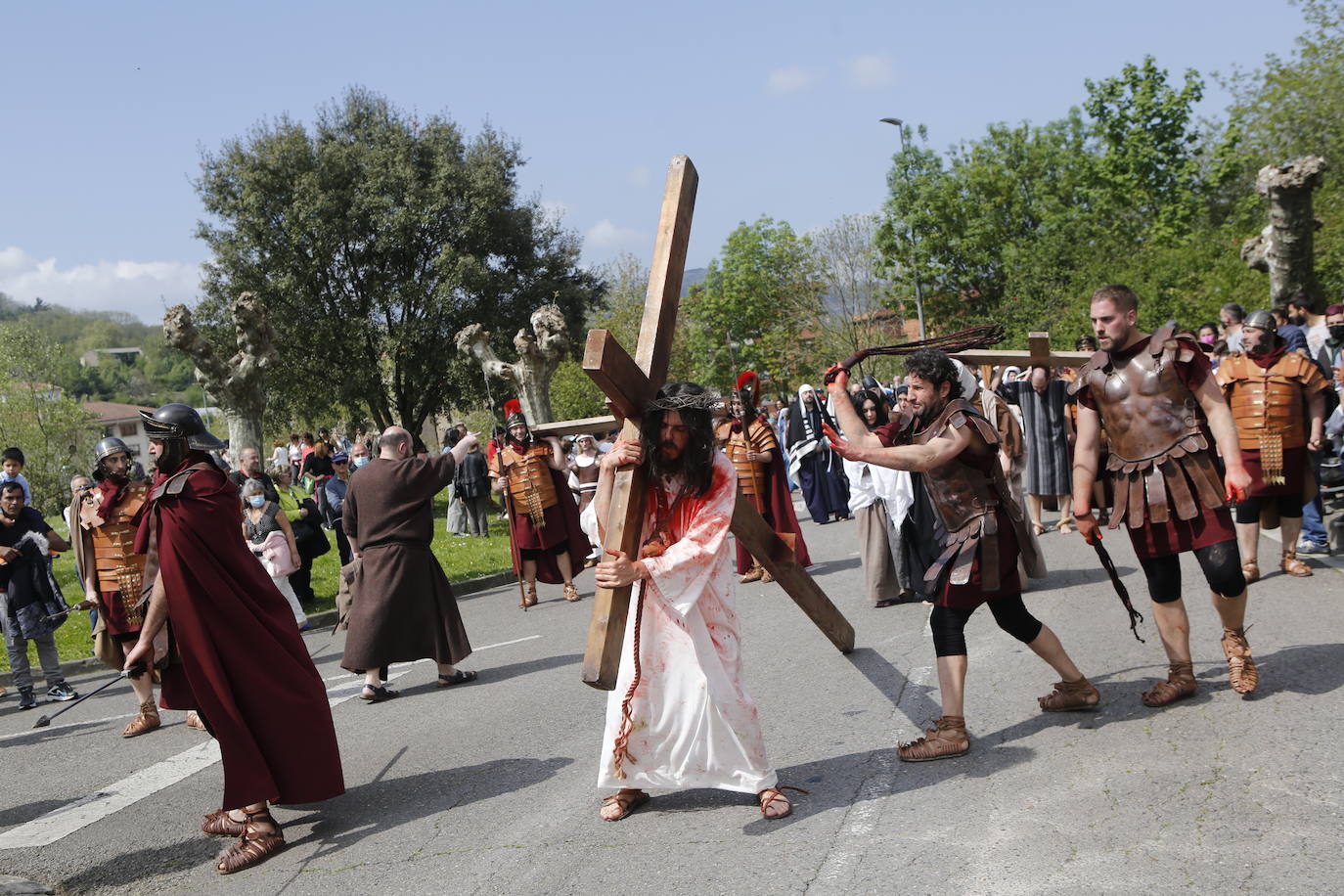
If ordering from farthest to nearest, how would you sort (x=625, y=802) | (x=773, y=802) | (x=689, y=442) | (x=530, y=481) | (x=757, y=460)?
1. (x=530, y=481)
2. (x=757, y=460)
3. (x=625, y=802)
4. (x=689, y=442)
5. (x=773, y=802)

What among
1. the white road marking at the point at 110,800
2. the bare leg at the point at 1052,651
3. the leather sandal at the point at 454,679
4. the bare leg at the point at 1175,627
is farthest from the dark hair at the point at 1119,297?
the white road marking at the point at 110,800

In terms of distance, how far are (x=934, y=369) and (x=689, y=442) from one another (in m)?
1.34

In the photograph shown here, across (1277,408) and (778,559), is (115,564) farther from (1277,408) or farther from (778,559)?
(1277,408)

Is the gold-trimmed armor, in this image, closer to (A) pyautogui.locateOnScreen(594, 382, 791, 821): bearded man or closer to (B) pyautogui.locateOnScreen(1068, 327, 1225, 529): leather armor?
(B) pyautogui.locateOnScreen(1068, 327, 1225, 529): leather armor

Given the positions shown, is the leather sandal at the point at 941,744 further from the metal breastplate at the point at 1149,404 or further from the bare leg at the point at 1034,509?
the bare leg at the point at 1034,509

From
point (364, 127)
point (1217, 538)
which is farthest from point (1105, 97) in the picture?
point (1217, 538)

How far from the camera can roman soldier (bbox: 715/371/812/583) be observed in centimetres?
1106

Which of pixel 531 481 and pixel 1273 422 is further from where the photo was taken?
pixel 531 481

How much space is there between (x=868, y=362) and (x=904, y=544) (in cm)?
3729

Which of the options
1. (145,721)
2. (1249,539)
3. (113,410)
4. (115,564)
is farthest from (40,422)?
(113,410)

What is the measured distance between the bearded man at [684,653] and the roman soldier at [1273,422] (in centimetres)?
508

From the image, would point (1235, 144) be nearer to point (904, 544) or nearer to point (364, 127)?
point (364, 127)

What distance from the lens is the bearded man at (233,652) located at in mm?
4871

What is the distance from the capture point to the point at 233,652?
4984 mm
